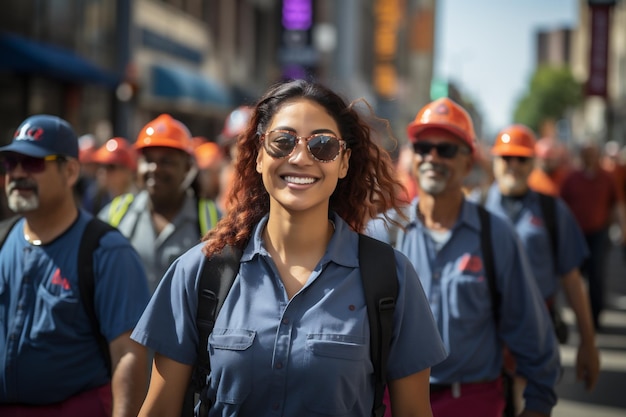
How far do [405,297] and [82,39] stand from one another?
1867 centimetres

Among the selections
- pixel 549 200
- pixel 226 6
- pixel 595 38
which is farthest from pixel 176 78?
pixel 549 200

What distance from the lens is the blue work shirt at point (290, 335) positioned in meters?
3.00

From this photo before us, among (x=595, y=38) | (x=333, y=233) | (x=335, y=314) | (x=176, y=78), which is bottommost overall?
(x=335, y=314)

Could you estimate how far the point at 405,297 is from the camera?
3143 mm

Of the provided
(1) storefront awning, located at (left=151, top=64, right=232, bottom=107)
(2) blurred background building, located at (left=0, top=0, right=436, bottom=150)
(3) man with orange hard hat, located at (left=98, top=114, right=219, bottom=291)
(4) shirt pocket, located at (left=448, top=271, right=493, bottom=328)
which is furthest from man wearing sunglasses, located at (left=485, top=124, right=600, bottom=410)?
(1) storefront awning, located at (left=151, top=64, right=232, bottom=107)

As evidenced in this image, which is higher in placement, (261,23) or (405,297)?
(261,23)

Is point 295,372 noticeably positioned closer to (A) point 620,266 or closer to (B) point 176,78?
(A) point 620,266

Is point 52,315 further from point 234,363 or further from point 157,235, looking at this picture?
point 157,235

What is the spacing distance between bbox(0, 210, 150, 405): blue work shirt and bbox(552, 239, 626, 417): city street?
16.0ft

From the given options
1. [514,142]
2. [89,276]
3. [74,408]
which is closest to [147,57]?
[514,142]

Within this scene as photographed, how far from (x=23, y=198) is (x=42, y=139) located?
28 cm

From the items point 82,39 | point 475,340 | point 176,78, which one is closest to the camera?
point 475,340

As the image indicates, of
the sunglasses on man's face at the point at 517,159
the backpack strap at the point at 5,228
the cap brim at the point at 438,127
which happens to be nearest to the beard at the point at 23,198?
the backpack strap at the point at 5,228

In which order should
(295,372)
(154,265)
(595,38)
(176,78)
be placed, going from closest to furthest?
(295,372), (154,265), (176,78), (595,38)
